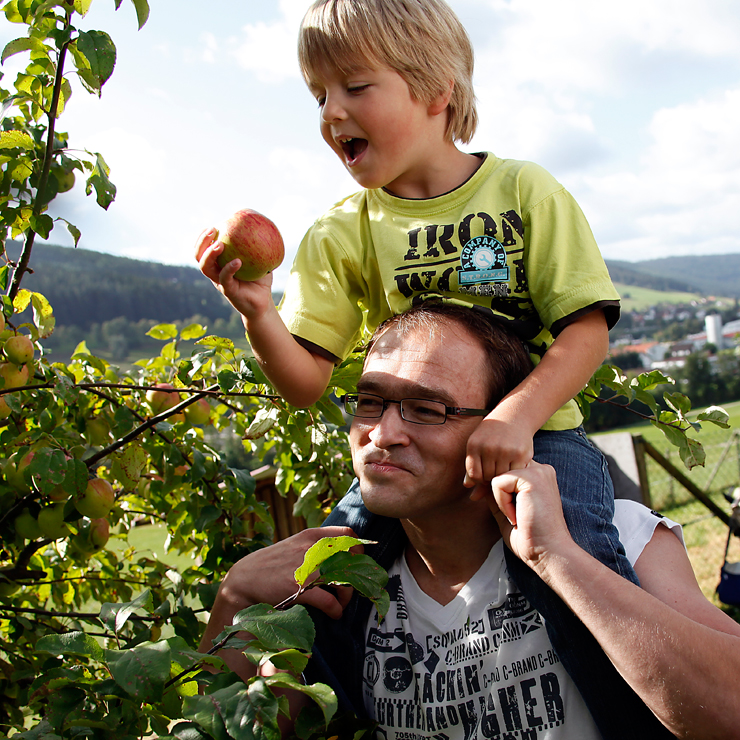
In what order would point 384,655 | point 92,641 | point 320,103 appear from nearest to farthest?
point 92,641 → point 384,655 → point 320,103

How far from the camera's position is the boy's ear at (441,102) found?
1.62 m

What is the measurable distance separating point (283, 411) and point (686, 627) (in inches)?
43.0

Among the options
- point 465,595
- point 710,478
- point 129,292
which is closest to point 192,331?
point 465,595

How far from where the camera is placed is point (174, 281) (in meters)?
26.2

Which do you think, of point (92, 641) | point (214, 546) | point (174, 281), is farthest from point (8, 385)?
point (174, 281)

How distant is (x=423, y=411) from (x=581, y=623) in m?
0.53

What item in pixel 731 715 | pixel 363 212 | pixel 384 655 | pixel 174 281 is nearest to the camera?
pixel 731 715

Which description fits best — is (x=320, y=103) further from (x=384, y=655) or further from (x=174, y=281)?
(x=174, y=281)

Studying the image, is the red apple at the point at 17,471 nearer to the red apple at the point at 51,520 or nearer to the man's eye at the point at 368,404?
the red apple at the point at 51,520

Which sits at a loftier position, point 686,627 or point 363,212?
point 363,212

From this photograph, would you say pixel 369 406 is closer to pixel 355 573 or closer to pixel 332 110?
pixel 355 573

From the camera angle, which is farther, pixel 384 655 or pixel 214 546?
pixel 214 546

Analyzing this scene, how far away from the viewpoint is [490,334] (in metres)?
1.55

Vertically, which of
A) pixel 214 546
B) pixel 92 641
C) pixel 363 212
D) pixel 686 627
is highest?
pixel 363 212
